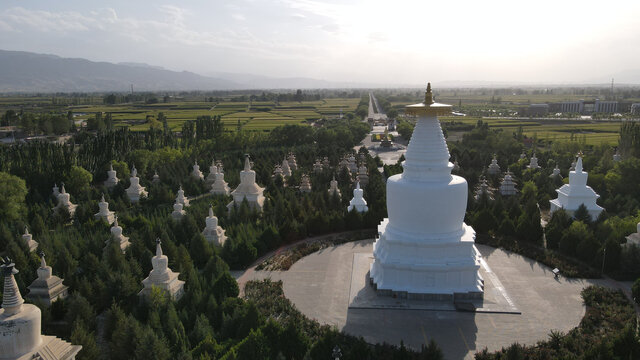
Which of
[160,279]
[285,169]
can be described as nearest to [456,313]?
[160,279]

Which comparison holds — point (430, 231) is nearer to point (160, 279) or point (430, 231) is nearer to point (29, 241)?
point (160, 279)

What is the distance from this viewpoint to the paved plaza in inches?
755

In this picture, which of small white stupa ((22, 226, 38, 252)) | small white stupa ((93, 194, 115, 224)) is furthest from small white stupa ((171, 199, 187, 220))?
small white stupa ((22, 226, 38, 252))

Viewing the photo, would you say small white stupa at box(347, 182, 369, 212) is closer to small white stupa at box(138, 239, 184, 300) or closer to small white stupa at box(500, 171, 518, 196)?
small white stupa at box(500, 171, 518, 196)

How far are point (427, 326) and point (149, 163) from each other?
141 feet

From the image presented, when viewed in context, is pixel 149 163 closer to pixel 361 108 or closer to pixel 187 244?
pixel 187 244

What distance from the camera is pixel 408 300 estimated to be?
2227cm

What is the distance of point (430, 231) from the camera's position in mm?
22656

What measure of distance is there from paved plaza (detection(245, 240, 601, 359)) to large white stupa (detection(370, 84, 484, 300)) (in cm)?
154

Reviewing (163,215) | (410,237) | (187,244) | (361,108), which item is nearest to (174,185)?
(163,215)

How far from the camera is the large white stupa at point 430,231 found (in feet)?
72.6

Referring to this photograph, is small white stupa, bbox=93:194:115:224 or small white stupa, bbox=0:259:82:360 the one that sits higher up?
small white stupa, bbox=0:259:82:360

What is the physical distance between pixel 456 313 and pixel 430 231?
13.4 feet

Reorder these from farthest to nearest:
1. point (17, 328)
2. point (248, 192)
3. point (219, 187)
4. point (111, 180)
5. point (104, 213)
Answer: point (111, 180) < point (219, 187) < point (248, 192) < point (104, 213) < point (17, 328)
